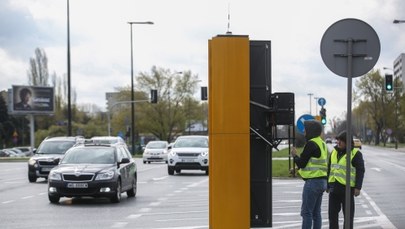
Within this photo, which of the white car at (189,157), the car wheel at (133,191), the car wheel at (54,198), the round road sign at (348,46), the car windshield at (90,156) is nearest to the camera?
the round road sign at (348,46)

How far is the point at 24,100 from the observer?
82.9 meters

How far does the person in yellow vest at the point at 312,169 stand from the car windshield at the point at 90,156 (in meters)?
10.1

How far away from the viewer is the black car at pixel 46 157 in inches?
1120

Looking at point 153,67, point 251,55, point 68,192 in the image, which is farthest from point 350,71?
point 153,67

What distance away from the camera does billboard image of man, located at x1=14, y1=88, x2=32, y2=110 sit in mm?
82500

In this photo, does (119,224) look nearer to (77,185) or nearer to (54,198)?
(77,185)

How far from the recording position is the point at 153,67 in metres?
98.3

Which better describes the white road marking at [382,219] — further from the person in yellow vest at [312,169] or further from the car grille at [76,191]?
the car grille at [76,191]

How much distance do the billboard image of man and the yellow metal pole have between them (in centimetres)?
7597

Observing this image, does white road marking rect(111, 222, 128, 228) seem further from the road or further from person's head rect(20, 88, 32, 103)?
person's head rect(20, 88, 32, 103)

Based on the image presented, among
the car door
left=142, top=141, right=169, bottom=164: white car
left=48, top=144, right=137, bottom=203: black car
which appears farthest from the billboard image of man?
left=48, top=144, right=137, bottom=203: black car

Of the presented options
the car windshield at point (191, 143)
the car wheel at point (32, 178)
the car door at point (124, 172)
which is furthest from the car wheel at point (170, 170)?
the car door at point (124, 172)

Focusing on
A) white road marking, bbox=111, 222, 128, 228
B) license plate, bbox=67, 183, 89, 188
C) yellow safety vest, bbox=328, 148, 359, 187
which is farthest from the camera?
license plate, bbox=67, 183, 89, 188

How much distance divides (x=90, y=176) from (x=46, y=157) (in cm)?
1043
